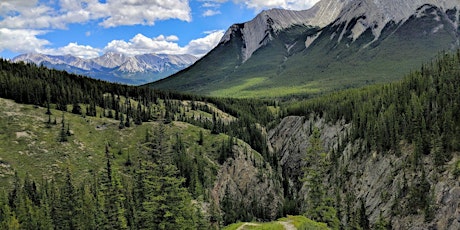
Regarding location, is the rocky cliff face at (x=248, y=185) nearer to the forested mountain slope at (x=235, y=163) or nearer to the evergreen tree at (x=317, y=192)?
the forested mountain slope at (x=235, y=163)

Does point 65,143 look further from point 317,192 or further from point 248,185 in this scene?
point 317,192

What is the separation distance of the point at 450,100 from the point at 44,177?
150030 mm

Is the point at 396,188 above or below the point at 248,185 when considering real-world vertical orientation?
above

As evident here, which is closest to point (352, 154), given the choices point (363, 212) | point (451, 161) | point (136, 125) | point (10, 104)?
point (363, 212)

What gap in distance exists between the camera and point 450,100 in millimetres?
137875

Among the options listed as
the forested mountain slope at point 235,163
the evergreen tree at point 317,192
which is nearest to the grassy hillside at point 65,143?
the forested mountain slope at point 235,163

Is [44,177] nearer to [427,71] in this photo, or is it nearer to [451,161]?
[451,161]

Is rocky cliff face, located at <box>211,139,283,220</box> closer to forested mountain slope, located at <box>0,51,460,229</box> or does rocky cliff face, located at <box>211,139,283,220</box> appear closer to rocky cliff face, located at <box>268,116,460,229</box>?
forested mountain slope, located at <box>0,51,460,229</box>

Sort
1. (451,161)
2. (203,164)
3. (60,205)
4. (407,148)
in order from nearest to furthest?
(60,205)
(451,161)
(407,148)
(203,164)

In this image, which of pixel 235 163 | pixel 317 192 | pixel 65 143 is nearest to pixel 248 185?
pixel 235 163

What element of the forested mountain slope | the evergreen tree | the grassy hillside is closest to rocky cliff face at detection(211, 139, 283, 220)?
the forested mountain slope

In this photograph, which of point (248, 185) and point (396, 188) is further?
point (248, 185)

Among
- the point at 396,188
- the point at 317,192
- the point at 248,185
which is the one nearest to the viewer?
the point at 317,192

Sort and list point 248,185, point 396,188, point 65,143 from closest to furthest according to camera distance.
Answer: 1. point 396,188
2. point 65,143
3. point 248,185
